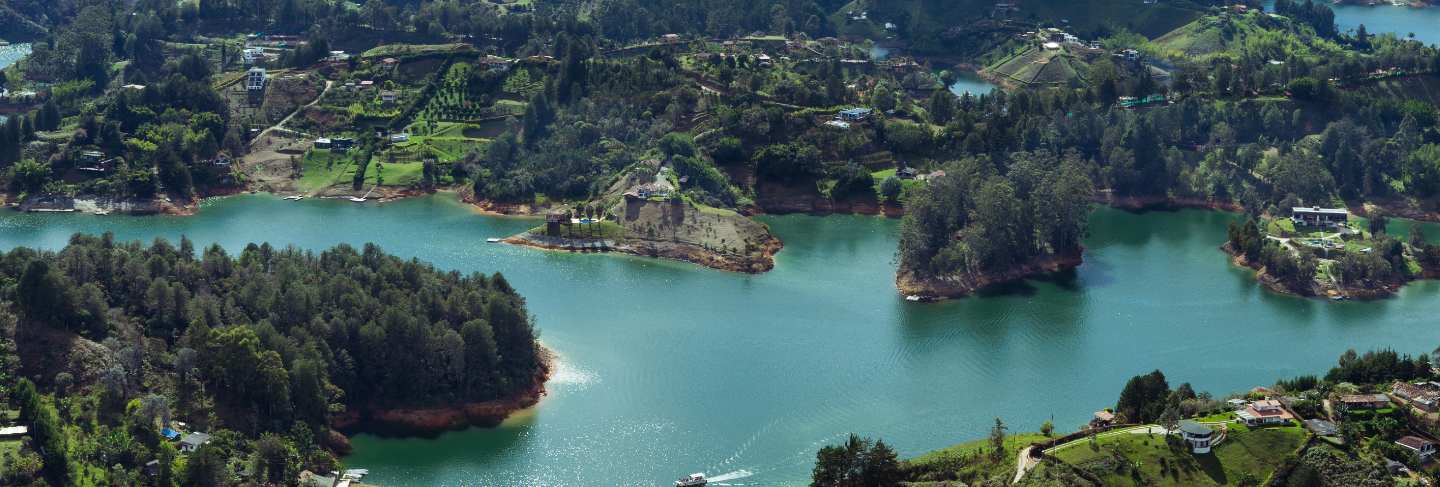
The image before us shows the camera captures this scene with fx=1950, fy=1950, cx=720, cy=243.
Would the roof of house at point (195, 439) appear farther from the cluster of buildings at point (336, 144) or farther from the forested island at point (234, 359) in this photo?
the cluster of buildings at point (336, 144)

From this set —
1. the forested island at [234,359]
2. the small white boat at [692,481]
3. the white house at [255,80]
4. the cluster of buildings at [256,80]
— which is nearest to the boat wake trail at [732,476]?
the small white boat at [692,481]

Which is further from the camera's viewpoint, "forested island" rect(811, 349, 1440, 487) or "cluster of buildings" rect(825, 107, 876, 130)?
"cluster of buildings" rect(825, 107, 876, 130)

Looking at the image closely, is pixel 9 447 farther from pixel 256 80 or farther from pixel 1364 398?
pixel 256 80

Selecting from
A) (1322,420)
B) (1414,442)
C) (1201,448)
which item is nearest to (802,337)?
(1201,448)

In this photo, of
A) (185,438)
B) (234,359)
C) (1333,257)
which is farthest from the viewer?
(1333,257)

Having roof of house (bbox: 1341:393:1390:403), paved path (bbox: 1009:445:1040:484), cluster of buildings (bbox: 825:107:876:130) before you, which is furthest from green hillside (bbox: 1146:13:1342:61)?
paved path (bbox: 1009:445:1040:484)

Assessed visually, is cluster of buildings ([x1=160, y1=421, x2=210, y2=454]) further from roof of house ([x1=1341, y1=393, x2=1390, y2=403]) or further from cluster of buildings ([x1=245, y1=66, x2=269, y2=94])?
cluster of buildings ([x1=245, y1=66, x2=269, y2=94])
